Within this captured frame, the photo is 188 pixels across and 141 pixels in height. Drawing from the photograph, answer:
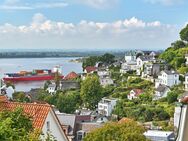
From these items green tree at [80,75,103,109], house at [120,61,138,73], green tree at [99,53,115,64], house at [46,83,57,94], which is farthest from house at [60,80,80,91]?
green tree at [99,53,115,64]

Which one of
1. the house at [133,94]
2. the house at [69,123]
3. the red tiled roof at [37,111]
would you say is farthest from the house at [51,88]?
the red tiled roof at [37,111]

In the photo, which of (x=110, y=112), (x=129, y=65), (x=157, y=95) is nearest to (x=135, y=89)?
(x=157, y=95)

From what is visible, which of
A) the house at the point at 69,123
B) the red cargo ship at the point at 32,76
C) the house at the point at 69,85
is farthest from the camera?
the red cargo ship at the point at 32,76

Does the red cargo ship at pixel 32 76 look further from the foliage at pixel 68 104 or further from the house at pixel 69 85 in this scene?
the foliage at pixel 68 104

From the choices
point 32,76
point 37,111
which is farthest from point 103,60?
point 37,111

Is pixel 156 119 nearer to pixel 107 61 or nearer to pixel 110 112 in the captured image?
pixel 110 112
